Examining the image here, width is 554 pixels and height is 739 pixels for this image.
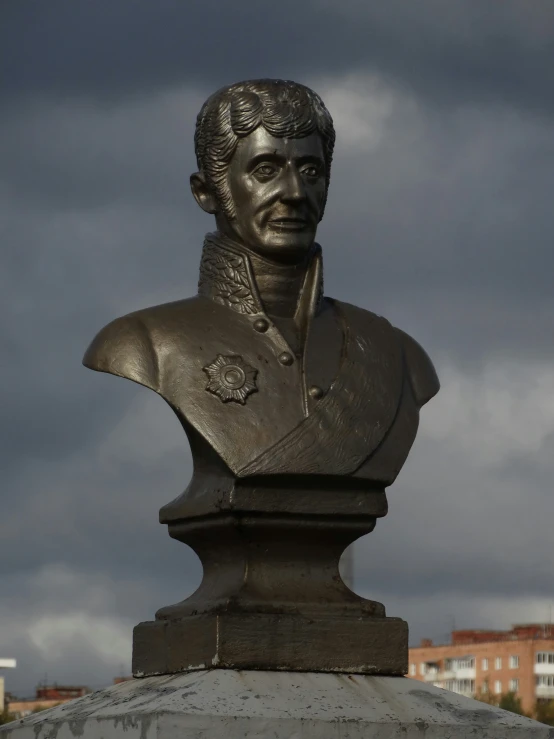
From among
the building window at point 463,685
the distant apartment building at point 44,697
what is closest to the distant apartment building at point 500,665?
the building window at point 463,685

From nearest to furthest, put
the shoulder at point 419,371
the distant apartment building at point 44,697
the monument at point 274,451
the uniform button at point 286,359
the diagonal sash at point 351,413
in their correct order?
the monument at point 274,451 → the diagonal sash at point 351,413 → the uniform button at point 286,359 → the shoulder at point 419,371 → the distant apartment building at point 44,697

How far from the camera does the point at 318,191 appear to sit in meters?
9.46

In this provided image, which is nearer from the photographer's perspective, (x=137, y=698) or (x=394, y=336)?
(x=137, y=698)

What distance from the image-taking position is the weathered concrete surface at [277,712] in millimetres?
8289

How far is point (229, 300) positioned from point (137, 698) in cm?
197

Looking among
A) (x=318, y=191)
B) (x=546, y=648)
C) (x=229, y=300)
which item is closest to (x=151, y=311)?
(x=229, y=300)

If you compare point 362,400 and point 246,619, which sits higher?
point 362,400

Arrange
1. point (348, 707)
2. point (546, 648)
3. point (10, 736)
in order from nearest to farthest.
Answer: point (348, 707), point (10, 736), point (546, 648)

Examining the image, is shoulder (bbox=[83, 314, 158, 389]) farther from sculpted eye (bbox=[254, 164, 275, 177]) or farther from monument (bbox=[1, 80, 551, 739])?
sculpted eye (bbox=[254, 164, 275, 177])

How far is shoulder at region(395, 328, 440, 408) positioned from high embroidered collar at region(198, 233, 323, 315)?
1.70ft

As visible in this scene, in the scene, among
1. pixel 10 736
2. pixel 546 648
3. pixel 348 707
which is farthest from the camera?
pixel 546 648

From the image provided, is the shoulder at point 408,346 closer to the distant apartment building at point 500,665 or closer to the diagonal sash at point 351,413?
the diagonal sash at point 351,413

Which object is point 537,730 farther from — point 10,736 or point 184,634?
point 10,736

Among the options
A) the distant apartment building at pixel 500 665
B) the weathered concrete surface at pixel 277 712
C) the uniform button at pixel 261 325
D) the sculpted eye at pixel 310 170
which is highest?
the distant apartment building at pixel 500 665
